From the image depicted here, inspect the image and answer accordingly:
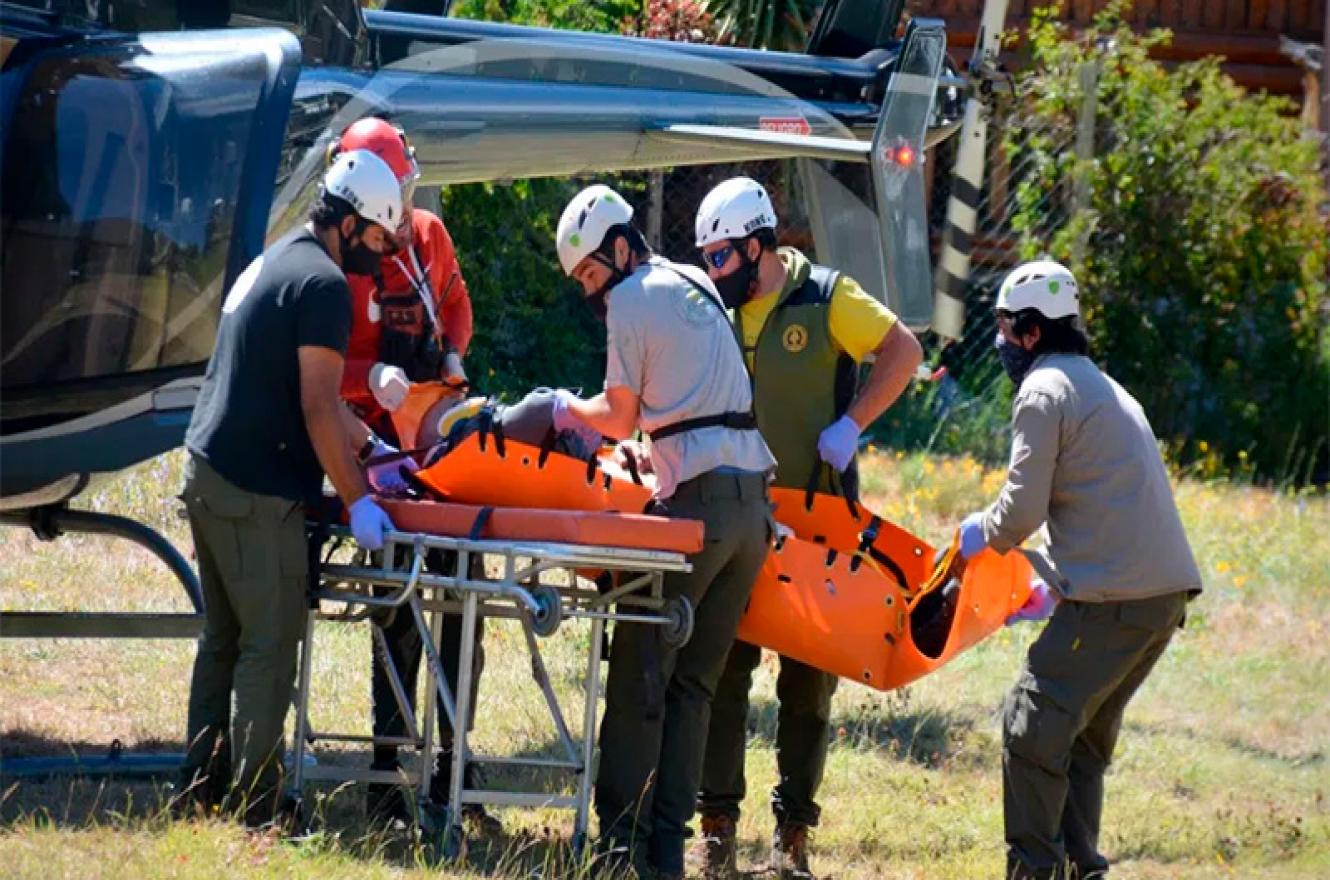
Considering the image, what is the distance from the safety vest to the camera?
21.8ft

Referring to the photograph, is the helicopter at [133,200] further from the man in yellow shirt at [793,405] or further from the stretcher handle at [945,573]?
the stretcher handle at [945,573]

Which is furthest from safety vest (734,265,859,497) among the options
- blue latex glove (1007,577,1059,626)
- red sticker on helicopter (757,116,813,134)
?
red sticker on helicopter (757,116,813,134)

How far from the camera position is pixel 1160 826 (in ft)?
25.6

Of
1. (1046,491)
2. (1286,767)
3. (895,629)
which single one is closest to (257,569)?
(895,629)

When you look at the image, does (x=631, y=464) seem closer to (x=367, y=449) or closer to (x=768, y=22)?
(x=367, y=449)

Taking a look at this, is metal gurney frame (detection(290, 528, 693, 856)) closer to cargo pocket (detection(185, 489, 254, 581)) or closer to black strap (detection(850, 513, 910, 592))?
cargo pocket (detection(185, 489, 254, 581))

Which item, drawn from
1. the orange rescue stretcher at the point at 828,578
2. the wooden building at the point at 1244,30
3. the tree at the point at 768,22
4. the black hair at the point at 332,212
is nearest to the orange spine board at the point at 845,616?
the orange rescue stretcher at the point at 828,578

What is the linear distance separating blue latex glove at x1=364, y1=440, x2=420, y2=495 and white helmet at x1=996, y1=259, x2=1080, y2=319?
188cm

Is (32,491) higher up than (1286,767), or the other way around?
(32,491)

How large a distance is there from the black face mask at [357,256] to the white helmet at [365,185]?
9cm

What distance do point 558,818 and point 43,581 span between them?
3.59m

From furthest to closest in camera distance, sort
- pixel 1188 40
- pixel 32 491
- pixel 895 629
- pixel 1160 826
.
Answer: pixel 1188 40, pixel 1160 826, pixel 32 491, pixel 895 629

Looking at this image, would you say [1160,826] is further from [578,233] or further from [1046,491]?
[578,233]

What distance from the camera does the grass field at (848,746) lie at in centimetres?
584
